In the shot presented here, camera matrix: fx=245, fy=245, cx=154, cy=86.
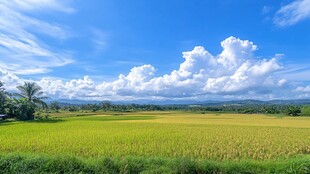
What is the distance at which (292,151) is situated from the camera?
16031 millimetres

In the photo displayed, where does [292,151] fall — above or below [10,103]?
→ below

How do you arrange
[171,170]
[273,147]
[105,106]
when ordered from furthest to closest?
[105,106]
[273,147]
[171,170]

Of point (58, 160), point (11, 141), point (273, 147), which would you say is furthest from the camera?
point (11, 141)

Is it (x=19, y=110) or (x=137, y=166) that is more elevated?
(x=19, y=110)

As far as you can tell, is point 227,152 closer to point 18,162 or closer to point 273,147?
point 273,147

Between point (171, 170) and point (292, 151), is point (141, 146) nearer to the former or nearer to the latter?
point (171, 170)

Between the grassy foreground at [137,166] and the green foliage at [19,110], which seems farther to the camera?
the green foliage at [19,110]

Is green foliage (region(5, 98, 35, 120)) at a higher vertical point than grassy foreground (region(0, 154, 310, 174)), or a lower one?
higher

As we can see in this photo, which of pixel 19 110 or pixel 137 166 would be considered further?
pixel 19 110

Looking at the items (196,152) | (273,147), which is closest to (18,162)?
(196,152)

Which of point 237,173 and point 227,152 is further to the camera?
point 227,152

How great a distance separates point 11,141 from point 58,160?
35.8 ft

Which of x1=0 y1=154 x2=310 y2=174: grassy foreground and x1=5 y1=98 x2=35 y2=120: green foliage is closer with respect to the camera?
x1=0 y1=154 x2=310 y2=174: grassy foreground

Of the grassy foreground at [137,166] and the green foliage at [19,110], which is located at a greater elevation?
the green foliage at [19,110]
